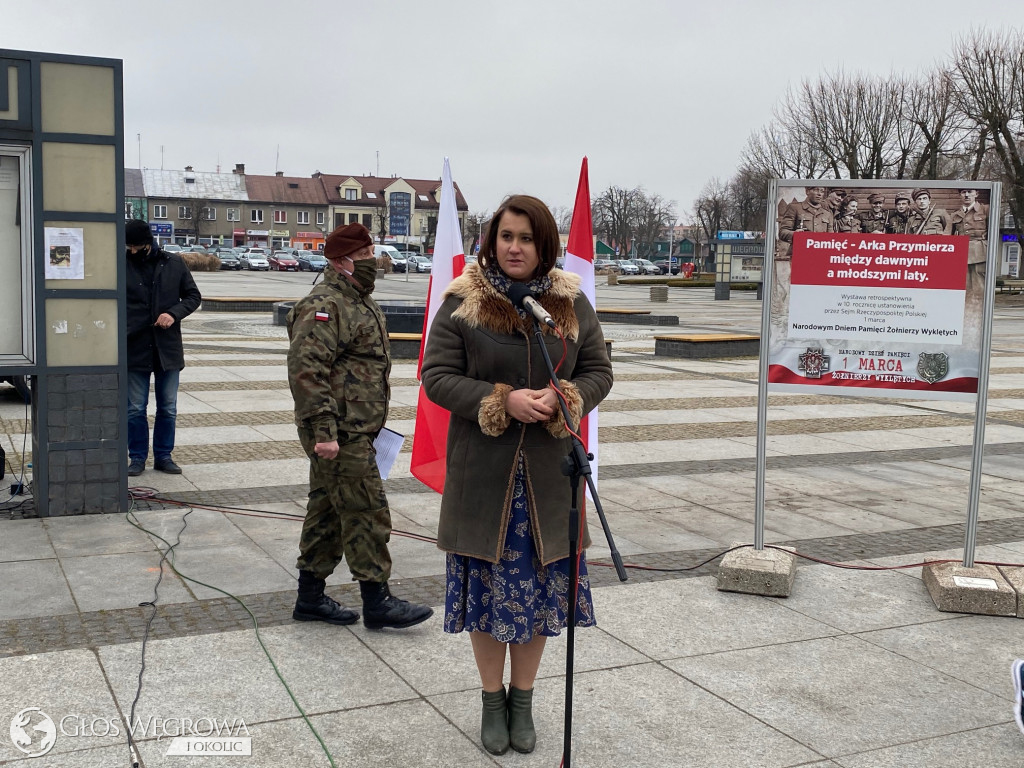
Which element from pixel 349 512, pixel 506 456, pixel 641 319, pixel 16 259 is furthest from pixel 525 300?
pixel 641 319

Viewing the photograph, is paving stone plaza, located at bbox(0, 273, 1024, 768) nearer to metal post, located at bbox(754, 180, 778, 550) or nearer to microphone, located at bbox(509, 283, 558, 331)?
metal post, located at bbox(754, 180, 778, 550)

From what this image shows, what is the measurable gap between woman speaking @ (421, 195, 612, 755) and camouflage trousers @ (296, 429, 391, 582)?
1051mm

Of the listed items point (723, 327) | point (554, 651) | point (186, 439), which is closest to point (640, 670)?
point (554, 651)

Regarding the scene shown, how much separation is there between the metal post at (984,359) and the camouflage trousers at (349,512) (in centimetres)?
301

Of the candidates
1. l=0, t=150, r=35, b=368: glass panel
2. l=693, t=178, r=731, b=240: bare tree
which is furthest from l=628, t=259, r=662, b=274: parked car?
l=0, t=150, r=35, b=368: glass panel

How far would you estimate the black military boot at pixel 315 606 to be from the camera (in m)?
4.70

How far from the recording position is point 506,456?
11.3 ft

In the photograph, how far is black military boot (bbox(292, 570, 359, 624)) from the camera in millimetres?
4695

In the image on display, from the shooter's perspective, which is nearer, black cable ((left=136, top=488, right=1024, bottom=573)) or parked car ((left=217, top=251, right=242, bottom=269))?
black cable ((left=136, top=488, right=1024, bottom=573))

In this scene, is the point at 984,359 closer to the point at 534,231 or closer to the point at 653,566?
the point at 653,566

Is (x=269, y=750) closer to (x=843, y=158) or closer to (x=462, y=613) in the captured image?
(x=462, y=613)

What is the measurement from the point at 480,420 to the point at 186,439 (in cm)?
648

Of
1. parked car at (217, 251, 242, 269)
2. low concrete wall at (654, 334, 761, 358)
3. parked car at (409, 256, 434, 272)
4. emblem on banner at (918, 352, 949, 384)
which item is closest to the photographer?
emblem on banner at (918, 352, 949, 384)

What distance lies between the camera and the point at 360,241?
4.61 metres
